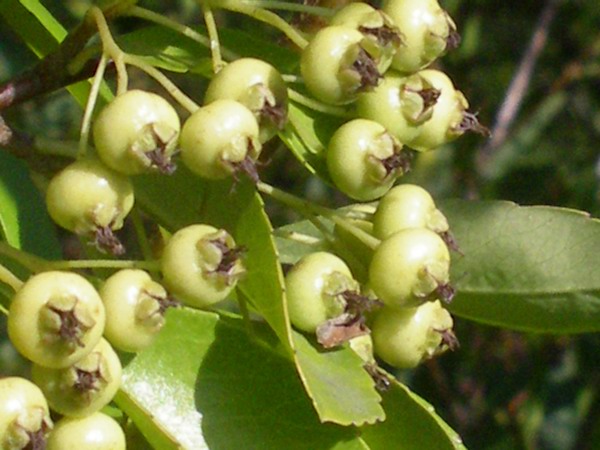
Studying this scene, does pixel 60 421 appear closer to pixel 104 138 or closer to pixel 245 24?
pixel 104 138

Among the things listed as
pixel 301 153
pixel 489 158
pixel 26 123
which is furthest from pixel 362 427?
pixel 489 158

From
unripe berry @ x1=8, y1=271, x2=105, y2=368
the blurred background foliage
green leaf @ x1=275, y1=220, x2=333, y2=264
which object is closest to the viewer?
unripe berry @ x1=8, y1=271, x2=105, y2=368

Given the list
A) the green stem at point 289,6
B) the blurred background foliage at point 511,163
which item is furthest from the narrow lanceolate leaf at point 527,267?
the blurred background foliage at point 511,163

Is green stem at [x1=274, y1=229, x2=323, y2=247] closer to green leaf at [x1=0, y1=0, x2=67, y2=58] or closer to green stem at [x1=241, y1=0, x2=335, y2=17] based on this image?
green stem at [x1=241, y1=0, x2=335, y2=17]

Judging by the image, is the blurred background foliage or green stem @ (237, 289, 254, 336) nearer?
green stem @ (237, 289, 254, 336)

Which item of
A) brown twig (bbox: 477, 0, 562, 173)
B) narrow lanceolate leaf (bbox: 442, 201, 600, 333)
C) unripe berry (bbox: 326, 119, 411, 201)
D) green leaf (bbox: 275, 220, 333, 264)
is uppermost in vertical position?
unripe berry (bbox: 326, 119, 411, 201)

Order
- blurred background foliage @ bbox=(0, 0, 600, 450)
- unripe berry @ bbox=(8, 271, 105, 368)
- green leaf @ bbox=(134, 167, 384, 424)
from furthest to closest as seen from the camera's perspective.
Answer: blurred background foliage @ bbox=(0, 0, 600, 450), green leaf @ bbox=(134, 167, 384, 424), unripe berry @ bbox=(8, 271, 105, 368)

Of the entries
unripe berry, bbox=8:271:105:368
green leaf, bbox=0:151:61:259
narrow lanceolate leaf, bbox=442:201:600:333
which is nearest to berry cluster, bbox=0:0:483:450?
unripe berry, bbox=8:271:105:368
